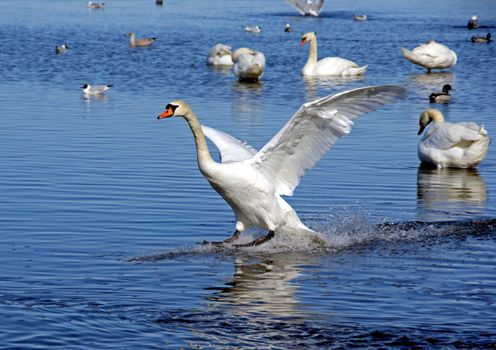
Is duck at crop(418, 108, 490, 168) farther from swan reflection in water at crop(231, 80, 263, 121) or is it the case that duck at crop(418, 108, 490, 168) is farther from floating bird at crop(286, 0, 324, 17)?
floating bird at crop(286, 0, 324, 17)

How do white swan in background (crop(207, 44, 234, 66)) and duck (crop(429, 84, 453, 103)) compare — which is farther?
white swan in background (crop(207, 44, 234, 66))

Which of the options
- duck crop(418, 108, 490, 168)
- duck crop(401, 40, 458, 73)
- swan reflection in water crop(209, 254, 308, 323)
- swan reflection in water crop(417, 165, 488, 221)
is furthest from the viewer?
duck crop(401, 40, 458, 73)

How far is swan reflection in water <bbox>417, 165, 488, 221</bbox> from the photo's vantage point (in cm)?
1273

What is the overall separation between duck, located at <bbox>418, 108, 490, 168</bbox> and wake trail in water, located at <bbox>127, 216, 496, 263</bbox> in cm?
345

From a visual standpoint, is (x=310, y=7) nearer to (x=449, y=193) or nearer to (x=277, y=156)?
(x=449, y=193)

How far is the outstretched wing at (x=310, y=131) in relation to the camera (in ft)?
33.9

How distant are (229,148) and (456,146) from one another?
15.9 ft

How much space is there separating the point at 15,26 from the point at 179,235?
29557 millimetres

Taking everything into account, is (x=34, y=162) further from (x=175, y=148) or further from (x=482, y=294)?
(x=482, y=294)

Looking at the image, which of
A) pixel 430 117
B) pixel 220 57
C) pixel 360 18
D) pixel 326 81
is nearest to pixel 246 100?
pixel 326 81

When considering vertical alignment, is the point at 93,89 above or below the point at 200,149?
below

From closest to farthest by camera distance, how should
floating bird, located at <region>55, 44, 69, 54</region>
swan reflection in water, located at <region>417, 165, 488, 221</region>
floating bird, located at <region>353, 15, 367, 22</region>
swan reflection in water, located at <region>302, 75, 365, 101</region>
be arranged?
swan reflection in water, located at <region>417, 165, 488, 221</region>
swan reflection in water, located at <region>302, 75, 365, 101</region>
floating bird, located at <region>55, 44, 69, 54</region>
floating bird, located at <region>353, 15, 367, 22</region>

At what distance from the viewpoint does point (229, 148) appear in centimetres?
1187

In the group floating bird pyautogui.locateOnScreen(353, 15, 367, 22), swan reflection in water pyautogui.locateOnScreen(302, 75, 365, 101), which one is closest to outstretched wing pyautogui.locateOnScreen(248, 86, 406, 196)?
swan reflection in water pyautogui.locateOnScreen(302, 75, 365, 101)
